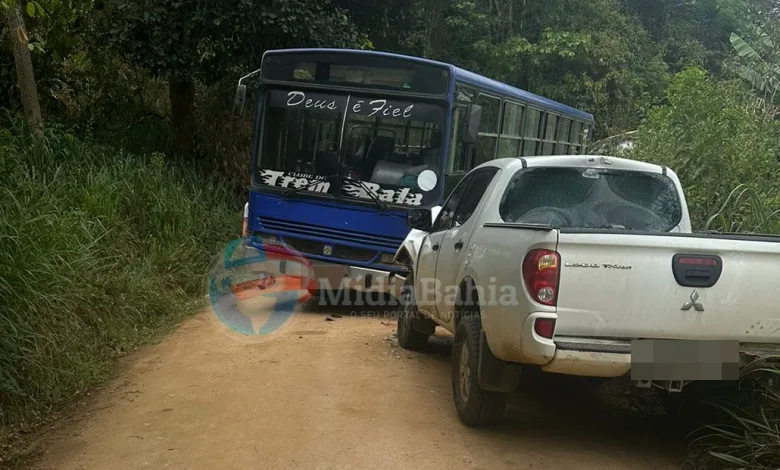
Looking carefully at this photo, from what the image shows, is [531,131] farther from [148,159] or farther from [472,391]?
[472,391]

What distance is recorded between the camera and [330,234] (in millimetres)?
9633

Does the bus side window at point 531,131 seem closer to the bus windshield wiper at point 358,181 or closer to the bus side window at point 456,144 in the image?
the bus side window at point 456,144

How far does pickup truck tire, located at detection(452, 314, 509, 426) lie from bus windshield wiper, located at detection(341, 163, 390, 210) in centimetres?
372

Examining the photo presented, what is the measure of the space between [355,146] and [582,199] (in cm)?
406

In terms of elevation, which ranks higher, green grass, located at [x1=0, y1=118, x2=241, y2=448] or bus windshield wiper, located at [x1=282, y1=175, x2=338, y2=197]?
bus windshield wiper, located at [x1=282, y1=175, x2=338, y2=197]

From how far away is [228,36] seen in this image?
44.3 feet

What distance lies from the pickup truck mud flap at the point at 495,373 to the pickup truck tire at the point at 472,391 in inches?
4.7

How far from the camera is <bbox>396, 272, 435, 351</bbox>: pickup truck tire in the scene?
7.95 metres

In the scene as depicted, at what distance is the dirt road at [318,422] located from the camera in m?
5.06

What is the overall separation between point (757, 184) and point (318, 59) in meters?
5.75

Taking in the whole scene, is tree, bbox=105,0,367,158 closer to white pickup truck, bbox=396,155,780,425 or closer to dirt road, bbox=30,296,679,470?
dirt road, bbox=30,296,679,470

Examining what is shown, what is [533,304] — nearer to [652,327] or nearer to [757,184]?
[652,327]

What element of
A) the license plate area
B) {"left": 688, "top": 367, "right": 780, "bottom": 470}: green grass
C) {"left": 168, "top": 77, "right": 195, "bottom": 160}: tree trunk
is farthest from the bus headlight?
{"left": 168, "top": 77, "right": 195, "bottom": 160}: tree trunk

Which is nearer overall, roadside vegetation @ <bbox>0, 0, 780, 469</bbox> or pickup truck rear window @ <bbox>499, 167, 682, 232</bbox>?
pickup truck rear window @ <bbox>499, 167, 682, 232</bbox>
